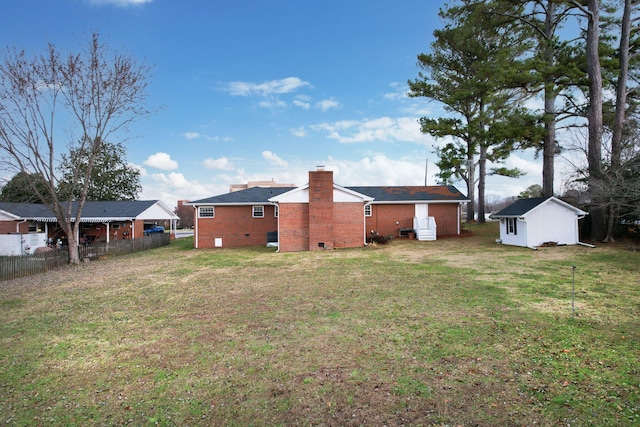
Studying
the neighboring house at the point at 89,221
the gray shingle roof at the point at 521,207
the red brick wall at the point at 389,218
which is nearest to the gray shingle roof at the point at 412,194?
the red brick wall at the point at 389,218

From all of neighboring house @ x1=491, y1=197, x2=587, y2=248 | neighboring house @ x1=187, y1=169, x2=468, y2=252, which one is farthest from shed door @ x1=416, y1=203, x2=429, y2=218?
neighboring house @ x1=491, y1=197, x2=587, y2=248

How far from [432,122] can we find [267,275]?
20713mm

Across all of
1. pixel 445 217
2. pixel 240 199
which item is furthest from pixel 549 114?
pixel 240 199

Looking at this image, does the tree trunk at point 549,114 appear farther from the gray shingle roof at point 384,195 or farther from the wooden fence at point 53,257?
the wooden fence at point 53,257

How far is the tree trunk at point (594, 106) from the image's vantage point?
1831 centimetres

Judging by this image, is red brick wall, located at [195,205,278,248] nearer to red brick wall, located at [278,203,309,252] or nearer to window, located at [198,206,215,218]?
window, located at [198,206,215,218]

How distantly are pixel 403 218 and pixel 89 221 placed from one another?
24283 millimetres

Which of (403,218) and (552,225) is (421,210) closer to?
(403,218)

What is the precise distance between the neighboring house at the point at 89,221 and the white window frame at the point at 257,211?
10358mm

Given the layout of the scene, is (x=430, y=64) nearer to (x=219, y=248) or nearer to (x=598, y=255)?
(x=598, y=255)

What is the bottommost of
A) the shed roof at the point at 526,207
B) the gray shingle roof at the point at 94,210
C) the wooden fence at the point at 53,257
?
the wooden fence at the point at 53,257

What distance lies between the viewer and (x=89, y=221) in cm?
2608

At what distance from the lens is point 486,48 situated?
27.2 metres

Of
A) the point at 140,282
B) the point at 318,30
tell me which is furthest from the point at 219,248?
the point at 318,30
